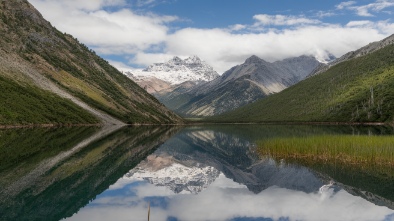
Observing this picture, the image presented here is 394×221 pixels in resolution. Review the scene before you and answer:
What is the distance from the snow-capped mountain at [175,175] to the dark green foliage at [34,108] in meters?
92.6

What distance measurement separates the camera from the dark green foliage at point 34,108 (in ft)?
451

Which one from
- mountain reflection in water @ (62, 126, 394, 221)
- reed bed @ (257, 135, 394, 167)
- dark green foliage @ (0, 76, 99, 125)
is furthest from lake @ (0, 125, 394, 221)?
dark green foliage @ (0, 76, 99, 125)

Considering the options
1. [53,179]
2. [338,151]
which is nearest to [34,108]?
A: [53,179]

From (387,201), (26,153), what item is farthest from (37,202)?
(26,153)

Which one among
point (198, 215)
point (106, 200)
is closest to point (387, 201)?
point (198, 215)

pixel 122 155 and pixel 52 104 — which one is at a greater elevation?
pixel 52 104

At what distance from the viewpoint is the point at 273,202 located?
31.2 metres

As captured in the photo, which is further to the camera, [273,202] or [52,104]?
[52,104]

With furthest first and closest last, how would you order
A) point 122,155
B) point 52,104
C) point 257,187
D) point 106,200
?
point 52,104 → point 122,155 → point 257,187 → point 106,200

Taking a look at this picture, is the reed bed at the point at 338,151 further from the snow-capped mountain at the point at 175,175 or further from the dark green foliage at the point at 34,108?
the dark green foliage at the point at 34,108

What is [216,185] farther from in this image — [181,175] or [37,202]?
[37,202]

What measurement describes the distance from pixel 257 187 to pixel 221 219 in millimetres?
14589

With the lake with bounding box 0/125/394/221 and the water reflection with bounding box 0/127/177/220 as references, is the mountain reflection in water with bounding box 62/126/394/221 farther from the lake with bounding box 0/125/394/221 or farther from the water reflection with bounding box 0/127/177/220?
the water reflection with bounding box 0/127/177/220

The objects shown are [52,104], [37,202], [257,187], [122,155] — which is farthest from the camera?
[52,104]
